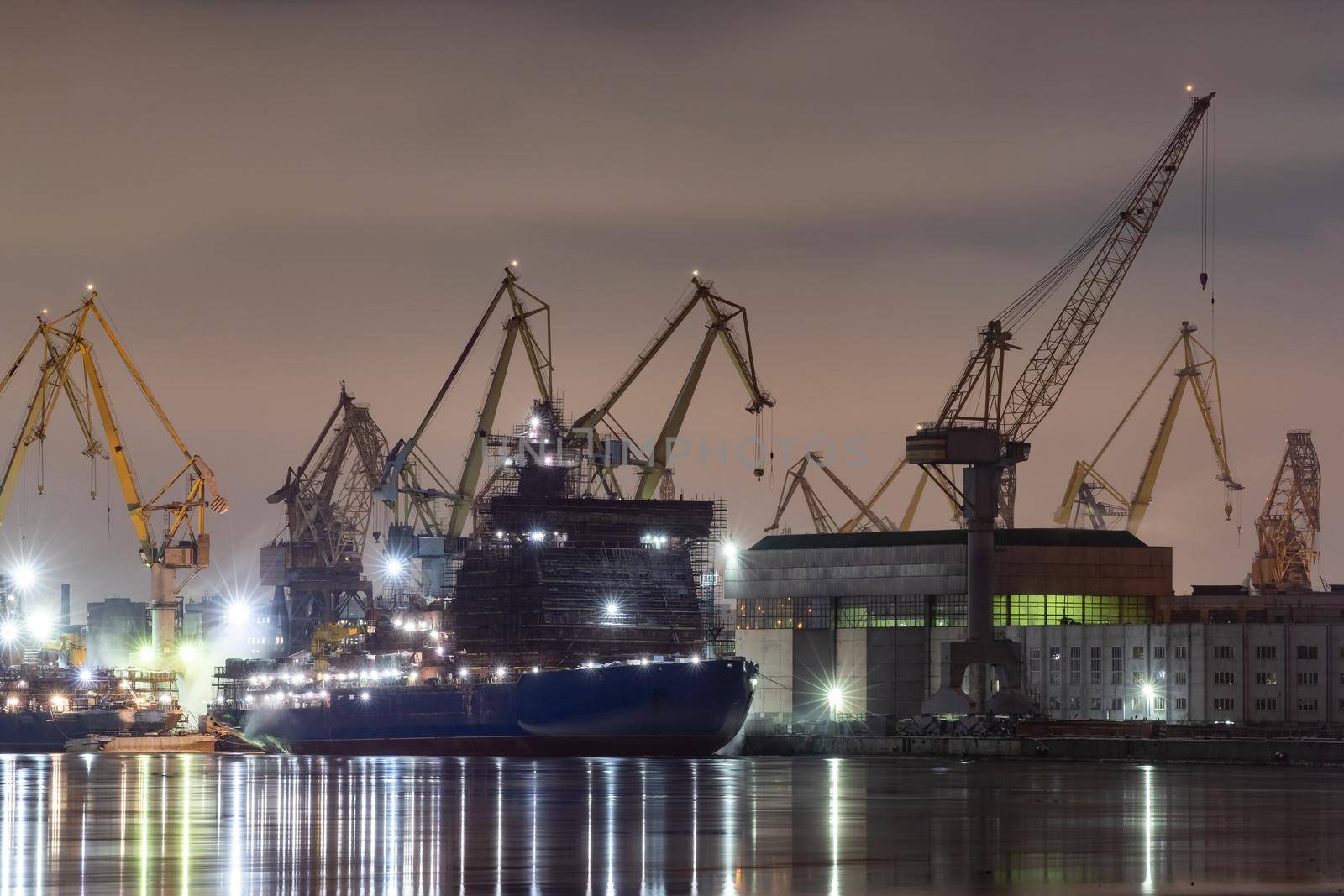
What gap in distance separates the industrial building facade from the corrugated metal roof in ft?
0.54

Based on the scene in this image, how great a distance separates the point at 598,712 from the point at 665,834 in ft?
301

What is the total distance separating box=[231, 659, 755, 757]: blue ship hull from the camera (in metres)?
144

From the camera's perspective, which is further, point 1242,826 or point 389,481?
point 389,481

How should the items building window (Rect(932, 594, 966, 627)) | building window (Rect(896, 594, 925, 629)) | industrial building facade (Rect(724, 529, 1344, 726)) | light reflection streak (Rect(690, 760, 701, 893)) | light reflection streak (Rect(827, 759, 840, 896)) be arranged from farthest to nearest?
building window (Rect(896, 594, 925, 629)) → building window (Rect(932, 594, 966, 627)) → industrial building facade (Rect(724, 529, 1344, 726)) → light reflection streak (Rect(690, 760, 701, 893)) → light reflection streak (Rect(827, 759, 840, 896))

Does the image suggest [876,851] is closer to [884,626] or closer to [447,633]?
[447,633]

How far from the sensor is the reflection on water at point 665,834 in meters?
40.8

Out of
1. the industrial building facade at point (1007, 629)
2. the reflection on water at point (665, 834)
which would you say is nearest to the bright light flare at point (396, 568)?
the industrial building facade at point (1007, 629)

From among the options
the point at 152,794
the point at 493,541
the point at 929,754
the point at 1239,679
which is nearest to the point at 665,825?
the point at 152,794

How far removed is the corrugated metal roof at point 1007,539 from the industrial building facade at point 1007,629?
16 cm

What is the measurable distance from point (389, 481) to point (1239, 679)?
79941mm

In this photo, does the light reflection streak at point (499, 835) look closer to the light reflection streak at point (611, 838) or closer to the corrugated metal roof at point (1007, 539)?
the light reflection streak at point (611, 838)

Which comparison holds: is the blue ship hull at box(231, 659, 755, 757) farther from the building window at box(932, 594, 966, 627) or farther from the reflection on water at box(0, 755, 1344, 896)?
the reflection on water at box(0, 755, 1344, 896)

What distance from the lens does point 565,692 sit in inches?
5743

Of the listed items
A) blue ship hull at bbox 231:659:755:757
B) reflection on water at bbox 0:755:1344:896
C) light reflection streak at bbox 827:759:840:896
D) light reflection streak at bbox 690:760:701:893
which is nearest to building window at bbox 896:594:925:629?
blue ship hull at bbox 231:659:755:757
